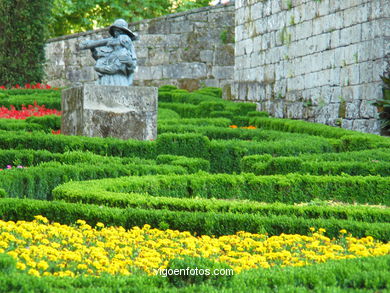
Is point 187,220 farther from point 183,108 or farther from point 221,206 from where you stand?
point 183,108

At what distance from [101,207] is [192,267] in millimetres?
2466

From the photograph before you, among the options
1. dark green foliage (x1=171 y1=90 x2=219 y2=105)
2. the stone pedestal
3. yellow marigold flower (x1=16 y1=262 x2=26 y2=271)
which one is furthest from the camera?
dark green foliage (x1=171 y1=90 x2=219 y2=105)

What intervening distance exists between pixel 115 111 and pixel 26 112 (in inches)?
155

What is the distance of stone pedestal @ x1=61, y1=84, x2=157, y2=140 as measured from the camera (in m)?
11.9

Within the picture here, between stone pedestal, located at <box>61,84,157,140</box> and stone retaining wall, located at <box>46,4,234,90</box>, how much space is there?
10.4 m

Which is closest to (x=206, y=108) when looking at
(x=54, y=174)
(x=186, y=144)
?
(x=186, y=144)

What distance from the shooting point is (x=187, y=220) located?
6230 millimetres

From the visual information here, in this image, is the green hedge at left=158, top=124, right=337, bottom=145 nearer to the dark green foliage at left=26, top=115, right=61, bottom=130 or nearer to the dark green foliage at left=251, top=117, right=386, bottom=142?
the dark green foliage at left=251, top=117, right=386, bottom=142

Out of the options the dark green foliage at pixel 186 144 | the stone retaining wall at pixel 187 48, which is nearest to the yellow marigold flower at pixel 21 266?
the dark green foliage at pixel 186 144

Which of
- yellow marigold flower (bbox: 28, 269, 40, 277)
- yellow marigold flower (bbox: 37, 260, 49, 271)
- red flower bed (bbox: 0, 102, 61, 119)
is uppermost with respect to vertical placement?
red flower bed (bbox: 0, 102, 61, 119)

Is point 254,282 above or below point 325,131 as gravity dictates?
below

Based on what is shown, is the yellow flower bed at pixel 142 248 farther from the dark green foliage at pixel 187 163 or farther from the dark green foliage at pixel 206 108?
the dark green foliage at pixel 206 108

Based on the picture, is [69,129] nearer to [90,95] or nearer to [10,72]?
[90,95]

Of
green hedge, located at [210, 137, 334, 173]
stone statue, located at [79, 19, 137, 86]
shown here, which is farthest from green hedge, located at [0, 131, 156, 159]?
stone statue, located at [79, 19, 137, 86]
